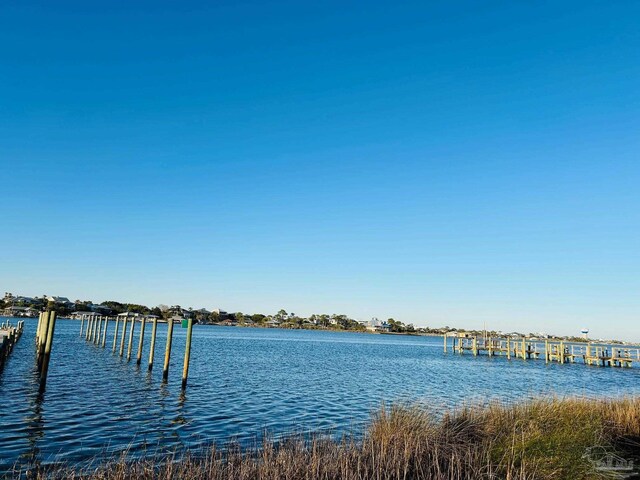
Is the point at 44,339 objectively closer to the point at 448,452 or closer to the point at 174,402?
the point at 174,402

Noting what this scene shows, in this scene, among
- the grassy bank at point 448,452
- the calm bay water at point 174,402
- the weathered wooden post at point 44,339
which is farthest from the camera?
the weathered wooden post at point 44,339

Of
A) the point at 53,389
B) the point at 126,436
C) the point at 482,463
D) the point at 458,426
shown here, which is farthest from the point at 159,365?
the point at 482,463

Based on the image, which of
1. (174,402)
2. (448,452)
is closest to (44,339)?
(174,402)

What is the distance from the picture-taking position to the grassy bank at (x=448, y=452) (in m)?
9.31

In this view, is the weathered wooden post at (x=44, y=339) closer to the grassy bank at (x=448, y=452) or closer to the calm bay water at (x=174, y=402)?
the calm bay water at (x=174, y=402)

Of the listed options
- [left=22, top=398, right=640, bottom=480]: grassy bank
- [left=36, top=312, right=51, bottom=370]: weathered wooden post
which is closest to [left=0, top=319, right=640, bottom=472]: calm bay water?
[left=36, top=312, right=51, bottom=370]: weathered wooden post

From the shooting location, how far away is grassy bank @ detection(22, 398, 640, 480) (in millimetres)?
9312

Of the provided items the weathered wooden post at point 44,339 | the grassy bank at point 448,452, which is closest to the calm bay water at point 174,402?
the weathered wooden post at point 44,339

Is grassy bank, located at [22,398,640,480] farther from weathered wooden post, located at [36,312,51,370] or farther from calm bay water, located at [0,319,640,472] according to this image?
weathered wooden post, located at [36,312,51,370]

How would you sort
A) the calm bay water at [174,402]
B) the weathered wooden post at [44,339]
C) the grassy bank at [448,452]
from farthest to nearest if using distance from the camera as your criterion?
the weathered wooden post at [44,339] < the calm bay water at [174,402] < the grassy bank at [448,452]

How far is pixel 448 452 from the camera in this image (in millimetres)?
11797

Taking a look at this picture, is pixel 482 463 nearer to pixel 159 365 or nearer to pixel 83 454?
pixel 83 454

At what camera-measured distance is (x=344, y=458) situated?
10.2 m

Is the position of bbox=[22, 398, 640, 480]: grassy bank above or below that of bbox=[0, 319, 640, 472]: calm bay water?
above
